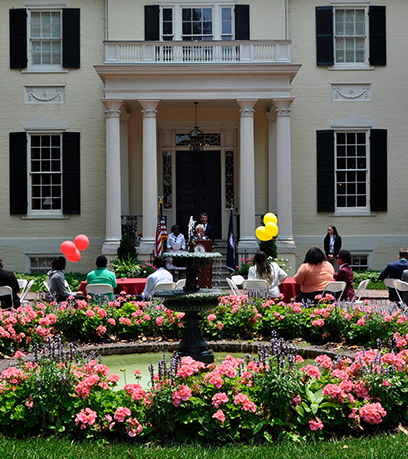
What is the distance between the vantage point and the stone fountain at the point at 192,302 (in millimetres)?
7145

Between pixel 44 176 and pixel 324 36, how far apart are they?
9775 mm

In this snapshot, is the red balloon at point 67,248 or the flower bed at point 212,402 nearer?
the flower bed at point 212,402

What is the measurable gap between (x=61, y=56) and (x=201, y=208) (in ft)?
21.3

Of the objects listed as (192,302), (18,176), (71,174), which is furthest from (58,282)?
(18,176)

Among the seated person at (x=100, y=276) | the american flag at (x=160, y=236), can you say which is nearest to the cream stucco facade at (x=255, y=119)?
the american flag at (x=160, y=236)

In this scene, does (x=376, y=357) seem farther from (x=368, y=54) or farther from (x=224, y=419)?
(x=368, y=54)

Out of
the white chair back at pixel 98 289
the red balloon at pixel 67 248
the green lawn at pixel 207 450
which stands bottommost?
the green lawn at pixel 207 450

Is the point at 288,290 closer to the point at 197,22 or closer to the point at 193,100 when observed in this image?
the point at 193,100

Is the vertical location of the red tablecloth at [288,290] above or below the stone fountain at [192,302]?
below

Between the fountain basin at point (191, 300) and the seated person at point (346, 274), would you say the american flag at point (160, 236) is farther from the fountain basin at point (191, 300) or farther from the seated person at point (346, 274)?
the fountain basin at point (191, 300)

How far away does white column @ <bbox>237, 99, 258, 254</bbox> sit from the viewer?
58.4ft

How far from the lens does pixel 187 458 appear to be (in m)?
4.56

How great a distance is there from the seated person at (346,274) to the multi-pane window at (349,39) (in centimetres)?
1090

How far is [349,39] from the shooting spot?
66.2ft
